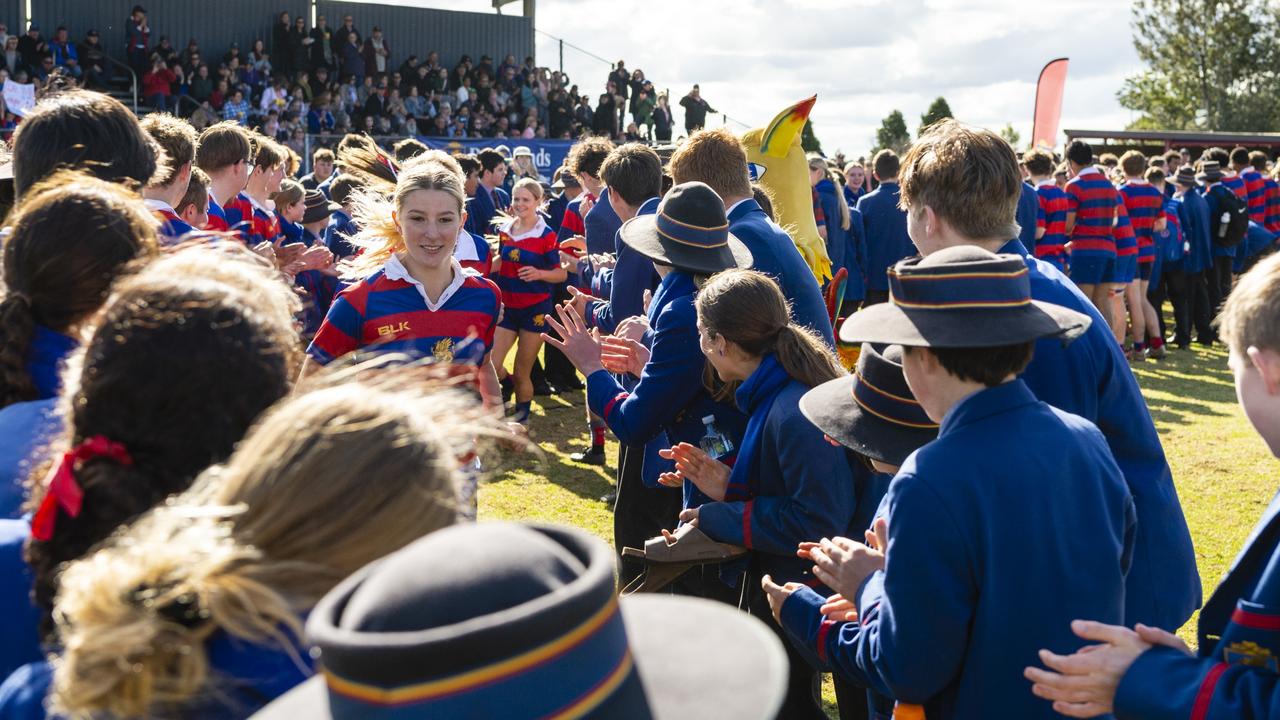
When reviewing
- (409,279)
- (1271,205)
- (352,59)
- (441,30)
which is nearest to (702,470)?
(409,279)

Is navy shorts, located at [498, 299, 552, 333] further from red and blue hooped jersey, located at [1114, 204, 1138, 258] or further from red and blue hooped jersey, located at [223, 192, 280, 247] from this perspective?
red and blue hooped jersey, located at [1114, 204, 1138, 258]

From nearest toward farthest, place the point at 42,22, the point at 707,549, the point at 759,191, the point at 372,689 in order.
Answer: the point at 372,689 < the point at 707,549 < the point at 759,191 < the point at 42,22

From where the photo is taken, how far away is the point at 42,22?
24.9m

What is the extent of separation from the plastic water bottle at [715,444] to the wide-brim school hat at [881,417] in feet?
3.37

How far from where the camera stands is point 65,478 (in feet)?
4.92

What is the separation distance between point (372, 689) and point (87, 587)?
0.46 metres

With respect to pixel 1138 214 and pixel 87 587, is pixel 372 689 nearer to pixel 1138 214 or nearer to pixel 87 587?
pixel 87 587

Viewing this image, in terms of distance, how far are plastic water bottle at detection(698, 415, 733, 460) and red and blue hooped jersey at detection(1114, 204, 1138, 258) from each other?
32.0ft

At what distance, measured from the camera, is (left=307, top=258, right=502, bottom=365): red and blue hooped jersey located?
4.20 meters

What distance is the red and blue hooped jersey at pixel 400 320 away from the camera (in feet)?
13.8

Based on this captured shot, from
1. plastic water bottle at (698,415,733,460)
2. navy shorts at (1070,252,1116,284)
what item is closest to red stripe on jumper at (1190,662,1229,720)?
plastic water bottle at (698,415,733,460)

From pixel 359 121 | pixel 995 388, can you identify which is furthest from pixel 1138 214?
pixel 359 121

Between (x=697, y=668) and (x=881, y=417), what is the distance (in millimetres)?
1660

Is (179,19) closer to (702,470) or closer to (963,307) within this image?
(702,470)
